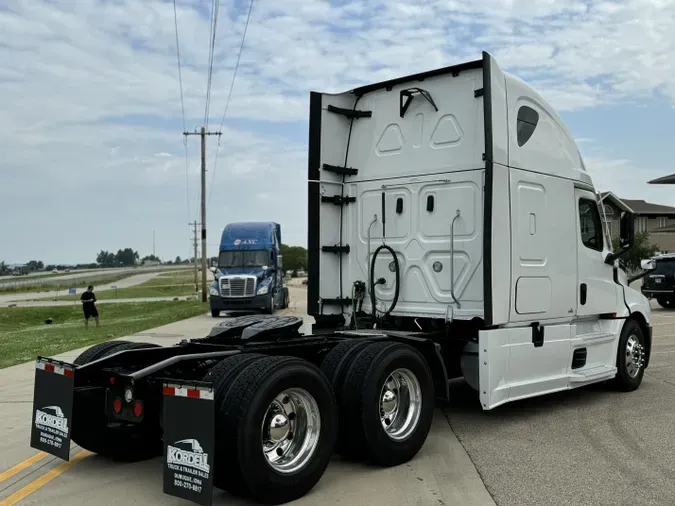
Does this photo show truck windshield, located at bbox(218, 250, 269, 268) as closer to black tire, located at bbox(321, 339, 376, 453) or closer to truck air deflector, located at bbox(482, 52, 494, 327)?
truck air deflector, located at bbox(482, 52, 494, 327)

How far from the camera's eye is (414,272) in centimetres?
764

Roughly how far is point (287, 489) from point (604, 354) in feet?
16.7

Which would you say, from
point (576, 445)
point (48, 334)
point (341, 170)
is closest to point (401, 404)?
point (576, 445)

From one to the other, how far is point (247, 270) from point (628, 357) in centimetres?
2067

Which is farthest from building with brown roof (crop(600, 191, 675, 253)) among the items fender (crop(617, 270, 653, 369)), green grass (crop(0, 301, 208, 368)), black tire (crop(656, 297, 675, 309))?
fender (crop(617, 270, 653, 369))

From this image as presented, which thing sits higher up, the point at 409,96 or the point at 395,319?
the point at 409,96

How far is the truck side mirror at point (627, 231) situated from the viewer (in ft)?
27.8

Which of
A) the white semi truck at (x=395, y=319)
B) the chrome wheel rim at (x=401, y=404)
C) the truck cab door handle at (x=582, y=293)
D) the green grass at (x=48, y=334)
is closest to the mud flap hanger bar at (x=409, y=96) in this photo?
the white semi truck at (x=395, y=319)

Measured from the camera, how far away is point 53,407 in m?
5.37

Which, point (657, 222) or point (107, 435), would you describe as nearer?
point (107, 435)

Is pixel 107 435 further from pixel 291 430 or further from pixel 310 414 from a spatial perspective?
pixel 310 414

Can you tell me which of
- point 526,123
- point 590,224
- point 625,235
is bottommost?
point 625,235

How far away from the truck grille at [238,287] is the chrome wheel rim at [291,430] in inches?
888

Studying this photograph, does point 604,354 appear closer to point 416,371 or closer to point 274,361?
point 416,371
